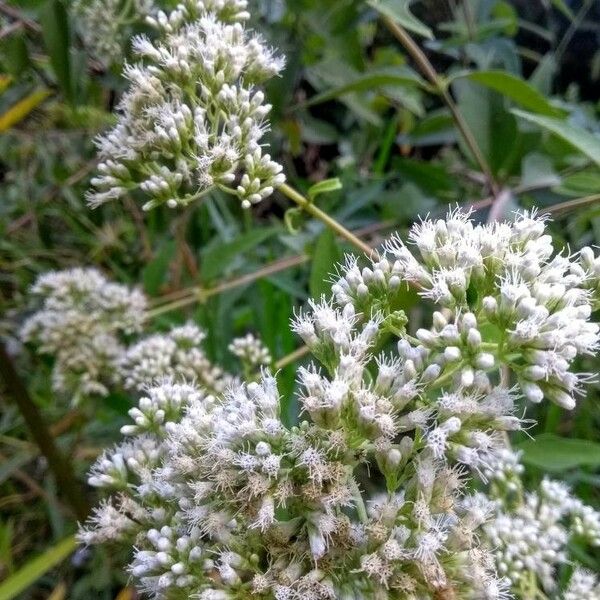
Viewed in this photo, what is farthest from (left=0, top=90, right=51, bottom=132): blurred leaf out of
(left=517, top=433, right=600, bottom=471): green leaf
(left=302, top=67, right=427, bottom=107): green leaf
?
(left=517, top=433, right=600, bottom=471): green leaf

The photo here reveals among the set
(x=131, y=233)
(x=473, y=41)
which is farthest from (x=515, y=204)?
(x=131, y=233)

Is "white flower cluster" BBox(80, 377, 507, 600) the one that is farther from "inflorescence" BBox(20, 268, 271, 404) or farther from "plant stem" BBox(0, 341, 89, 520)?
"plant stem" BBox(0, 341, 89, 520)

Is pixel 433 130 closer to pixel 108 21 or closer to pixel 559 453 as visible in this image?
pixel 108 21

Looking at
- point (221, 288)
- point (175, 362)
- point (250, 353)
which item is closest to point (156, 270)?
point (221, 288)

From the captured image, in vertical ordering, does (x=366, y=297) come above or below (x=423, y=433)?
above

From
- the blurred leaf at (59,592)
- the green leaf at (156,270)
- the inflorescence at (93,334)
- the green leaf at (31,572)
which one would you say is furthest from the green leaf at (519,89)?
the blurred leaf at (59,592)

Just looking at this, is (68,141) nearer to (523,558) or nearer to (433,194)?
(433,194)

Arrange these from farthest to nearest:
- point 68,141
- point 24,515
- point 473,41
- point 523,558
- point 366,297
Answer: point 68,141 → point 24,515 → point 473,41 → point 523,558 → point 366,297
